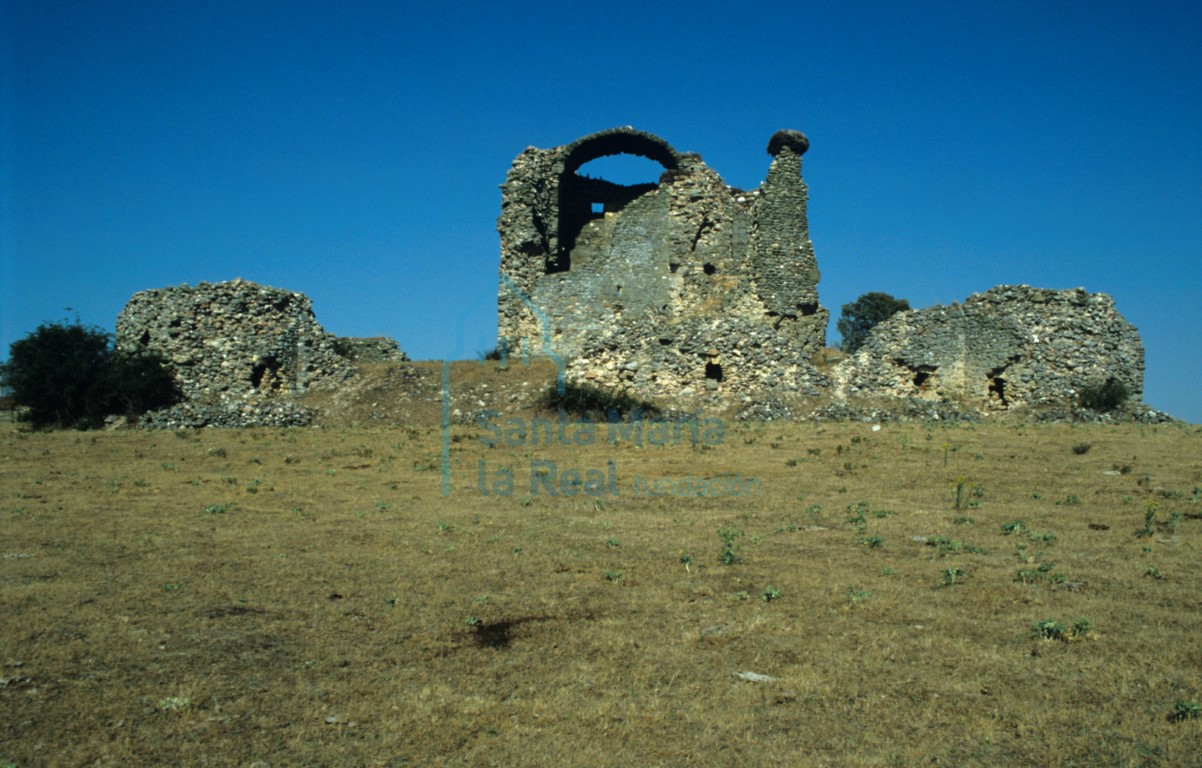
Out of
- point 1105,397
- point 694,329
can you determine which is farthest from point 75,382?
point 1105,397

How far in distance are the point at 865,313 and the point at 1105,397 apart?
36.7 metres

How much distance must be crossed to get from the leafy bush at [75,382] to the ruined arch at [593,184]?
46.9ft

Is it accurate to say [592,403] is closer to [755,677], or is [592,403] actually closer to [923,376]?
[923,376]

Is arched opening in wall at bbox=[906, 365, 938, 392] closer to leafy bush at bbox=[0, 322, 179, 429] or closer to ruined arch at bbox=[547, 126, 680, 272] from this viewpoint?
ruined arch at bbox=[547, 126, 680, 272]

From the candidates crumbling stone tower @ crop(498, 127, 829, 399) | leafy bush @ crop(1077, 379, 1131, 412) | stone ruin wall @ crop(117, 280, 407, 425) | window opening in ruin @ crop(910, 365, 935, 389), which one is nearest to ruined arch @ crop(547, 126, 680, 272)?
crumbling stone tower @ crop(498, 127, 829, 399)

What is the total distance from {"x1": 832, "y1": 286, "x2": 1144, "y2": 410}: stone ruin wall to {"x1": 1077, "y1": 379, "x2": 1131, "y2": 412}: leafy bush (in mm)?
298

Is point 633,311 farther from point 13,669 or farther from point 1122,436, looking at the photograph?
point 13,669

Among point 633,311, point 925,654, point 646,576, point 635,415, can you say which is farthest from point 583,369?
A: point 925,654

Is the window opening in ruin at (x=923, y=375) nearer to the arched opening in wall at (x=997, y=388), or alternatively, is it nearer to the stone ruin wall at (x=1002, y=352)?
the stone ruin wall at (x=1002, y=352)

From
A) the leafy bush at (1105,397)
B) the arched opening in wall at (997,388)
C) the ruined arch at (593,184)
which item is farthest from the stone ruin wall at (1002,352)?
the ruined arch at (593,184)

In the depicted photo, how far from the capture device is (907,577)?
7.55 m

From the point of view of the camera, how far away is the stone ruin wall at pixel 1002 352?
23.4m

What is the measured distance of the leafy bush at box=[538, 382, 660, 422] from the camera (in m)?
22.3

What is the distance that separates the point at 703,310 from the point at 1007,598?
2353cm
